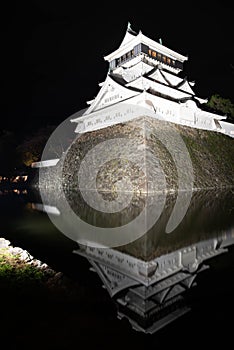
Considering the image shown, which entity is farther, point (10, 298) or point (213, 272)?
point (213, 272)

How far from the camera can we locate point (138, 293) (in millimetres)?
3410

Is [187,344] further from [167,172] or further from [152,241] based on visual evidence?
[167,172]

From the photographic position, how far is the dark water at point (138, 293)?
2.43m

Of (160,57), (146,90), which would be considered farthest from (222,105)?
(146,90)

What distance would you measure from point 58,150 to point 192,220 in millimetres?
32028

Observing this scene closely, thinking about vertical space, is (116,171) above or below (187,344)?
above

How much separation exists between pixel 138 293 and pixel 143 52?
2913cm

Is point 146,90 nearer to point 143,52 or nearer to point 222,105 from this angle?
point 143,52

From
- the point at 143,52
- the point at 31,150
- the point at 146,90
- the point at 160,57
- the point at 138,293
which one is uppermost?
the point at 160,57

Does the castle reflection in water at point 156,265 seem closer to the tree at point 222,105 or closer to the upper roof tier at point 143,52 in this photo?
the upper roof tier at point 143,52

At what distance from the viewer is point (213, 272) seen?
13.8ft

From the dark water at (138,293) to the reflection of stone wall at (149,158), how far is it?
11289mm

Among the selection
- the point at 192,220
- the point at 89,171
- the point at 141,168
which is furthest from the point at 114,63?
the point at 192,220

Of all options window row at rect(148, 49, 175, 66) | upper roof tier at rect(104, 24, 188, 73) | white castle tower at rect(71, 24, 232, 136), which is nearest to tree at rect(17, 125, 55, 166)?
white castle tower at rect(71, 24, 232, 136)
